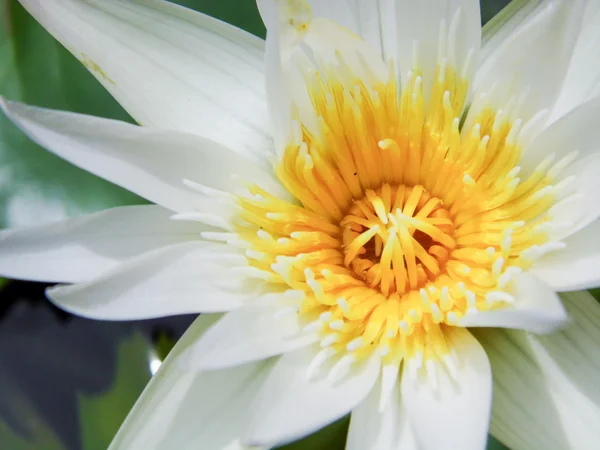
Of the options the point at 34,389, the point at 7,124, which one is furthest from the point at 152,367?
the point at 7,124

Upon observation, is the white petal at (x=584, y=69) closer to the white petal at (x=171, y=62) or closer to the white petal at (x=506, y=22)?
the white petal at (x=506, y=22)

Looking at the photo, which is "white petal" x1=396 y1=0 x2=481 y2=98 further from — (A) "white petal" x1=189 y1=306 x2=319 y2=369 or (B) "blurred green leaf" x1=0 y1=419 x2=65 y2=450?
(B) "blurred green leaf" x1=0 y1=419 x2=65 y2=450

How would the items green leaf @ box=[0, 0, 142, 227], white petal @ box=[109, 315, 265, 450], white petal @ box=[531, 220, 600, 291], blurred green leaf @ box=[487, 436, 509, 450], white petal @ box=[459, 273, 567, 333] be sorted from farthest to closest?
green leaf @ box=[0, 0, 142, 227] → blurred green leaf @ box=[487, 436, 509, 450] → white petal @ box=[109, 315, 265, 450] → white petal @ box=[531, 220, 600, 291] → white petal @ box=[459, 273, 567, 333]

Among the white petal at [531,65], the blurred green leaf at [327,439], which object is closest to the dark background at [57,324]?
the blurred green leaf at [327,439]

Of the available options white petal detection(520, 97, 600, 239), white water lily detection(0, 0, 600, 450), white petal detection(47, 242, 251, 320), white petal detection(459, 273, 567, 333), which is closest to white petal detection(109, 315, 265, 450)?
white water lily detection(0, 0, 600, 450)

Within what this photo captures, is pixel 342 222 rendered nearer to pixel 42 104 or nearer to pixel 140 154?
pixel 140 154

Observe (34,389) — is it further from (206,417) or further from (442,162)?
(442,162)

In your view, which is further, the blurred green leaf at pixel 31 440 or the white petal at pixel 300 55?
the blurred green leaf at pixel 31 440
